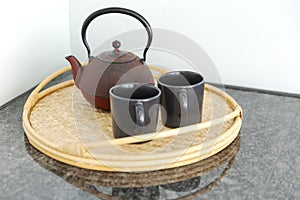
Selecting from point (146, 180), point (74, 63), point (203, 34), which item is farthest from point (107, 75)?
point (203, 34)

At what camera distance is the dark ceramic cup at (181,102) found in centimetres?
85

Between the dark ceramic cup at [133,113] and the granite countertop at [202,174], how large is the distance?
0.35 ft

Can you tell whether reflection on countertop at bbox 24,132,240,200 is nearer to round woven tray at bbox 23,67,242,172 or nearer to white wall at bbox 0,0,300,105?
round woven tray at bbox 23,67,242,172

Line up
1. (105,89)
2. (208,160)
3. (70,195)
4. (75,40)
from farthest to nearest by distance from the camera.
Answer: (75,40) < (105,89) < (208,160) < (70,195)

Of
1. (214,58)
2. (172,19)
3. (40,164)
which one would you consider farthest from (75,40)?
(40,164)

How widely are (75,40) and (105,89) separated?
45 centimetres

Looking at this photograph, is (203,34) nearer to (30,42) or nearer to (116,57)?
(116,57)

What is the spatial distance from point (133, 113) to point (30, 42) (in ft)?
1.60

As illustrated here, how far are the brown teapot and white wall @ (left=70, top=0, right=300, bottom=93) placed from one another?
28cm

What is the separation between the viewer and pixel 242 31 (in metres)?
1.15

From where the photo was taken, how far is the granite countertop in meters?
0.73

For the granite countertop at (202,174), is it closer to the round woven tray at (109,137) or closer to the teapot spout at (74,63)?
the round woven tray at (109,137)

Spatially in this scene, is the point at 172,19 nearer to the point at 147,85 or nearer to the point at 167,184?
the point at 147,85

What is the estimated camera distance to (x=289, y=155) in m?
0.87
